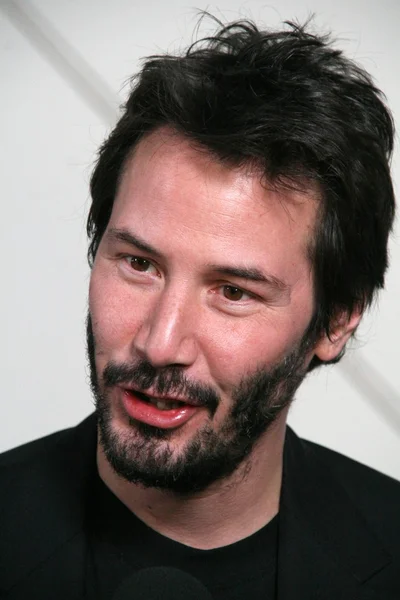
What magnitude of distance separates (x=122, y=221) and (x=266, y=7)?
4.96 ft

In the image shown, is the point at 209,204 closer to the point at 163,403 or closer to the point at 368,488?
the point at 163,403

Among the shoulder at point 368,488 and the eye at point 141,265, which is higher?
the eye at point 141,265

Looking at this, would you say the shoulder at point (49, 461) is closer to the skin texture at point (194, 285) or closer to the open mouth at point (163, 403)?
the skin texture at point (194, 285)

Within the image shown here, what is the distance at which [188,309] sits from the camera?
2.09 metres

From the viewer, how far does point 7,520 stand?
7.60ft

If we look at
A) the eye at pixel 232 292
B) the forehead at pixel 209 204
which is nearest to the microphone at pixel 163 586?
the eye at pixel 232 292

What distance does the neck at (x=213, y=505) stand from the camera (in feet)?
7.44

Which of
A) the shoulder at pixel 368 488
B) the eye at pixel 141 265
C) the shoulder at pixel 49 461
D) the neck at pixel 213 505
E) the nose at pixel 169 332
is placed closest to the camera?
the nose at pixel 169 332

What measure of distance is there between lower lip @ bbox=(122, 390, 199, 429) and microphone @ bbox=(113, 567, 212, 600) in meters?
0.29

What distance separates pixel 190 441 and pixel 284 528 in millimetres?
376

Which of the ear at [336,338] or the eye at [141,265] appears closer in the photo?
the eye at [141,265]

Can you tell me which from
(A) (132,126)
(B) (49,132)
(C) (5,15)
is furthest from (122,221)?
(C) (5,15)

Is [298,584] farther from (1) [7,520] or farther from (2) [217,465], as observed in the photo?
Result: (1) [7,520]

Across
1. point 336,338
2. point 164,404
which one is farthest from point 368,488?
point 164,404
